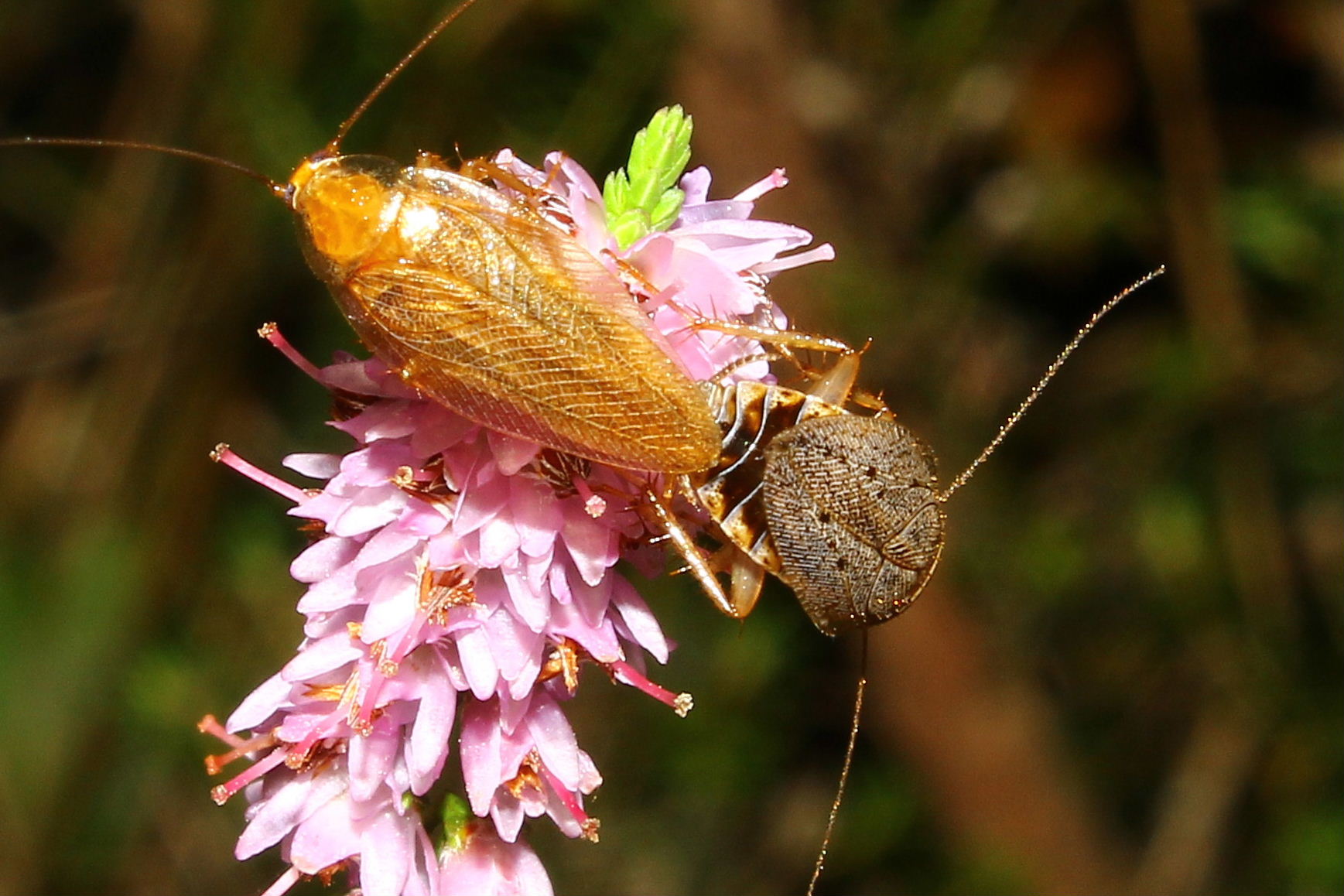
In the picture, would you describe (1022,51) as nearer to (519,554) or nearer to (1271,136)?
(1271,136)

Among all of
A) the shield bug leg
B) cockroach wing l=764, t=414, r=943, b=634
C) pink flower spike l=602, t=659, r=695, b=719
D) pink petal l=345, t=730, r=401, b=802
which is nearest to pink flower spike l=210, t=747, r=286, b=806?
pink petal l=345, t=730, r=401, b=802

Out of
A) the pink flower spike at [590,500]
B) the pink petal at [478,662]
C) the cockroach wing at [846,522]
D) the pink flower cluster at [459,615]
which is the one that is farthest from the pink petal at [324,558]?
the cockroach wing at [846,522]

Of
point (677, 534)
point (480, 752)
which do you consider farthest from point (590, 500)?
point (480, 752)

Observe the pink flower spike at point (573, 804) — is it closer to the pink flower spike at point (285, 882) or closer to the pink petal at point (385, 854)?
the pink petal at point (385, 854)

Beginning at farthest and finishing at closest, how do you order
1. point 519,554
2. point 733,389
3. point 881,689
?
point 881,689 < point 733,389 < point 519,554

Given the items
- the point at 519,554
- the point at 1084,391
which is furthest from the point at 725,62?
the point at 519,554

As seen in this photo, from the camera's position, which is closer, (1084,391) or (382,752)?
(382,752)

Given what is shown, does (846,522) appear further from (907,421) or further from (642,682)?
(907,421)
